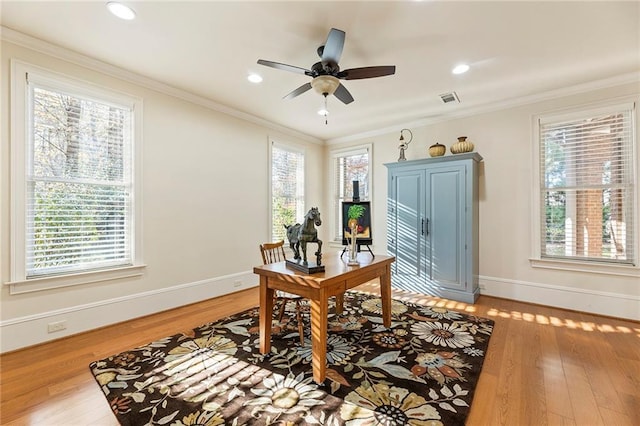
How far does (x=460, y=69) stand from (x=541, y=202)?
212cm

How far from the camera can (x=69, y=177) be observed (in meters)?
2.70

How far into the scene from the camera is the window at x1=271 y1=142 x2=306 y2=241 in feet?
16.1

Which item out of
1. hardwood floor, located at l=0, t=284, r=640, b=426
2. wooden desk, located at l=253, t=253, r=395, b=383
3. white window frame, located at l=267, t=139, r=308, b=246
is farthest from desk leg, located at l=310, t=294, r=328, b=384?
white window frame, located at l=267, t=139, r=308, b=246

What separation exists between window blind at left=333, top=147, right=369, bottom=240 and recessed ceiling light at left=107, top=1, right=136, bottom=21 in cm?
397

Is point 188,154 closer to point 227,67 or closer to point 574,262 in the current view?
point 227,67

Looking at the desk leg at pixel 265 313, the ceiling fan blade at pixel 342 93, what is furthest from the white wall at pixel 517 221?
the desk leg at pixel 265 313

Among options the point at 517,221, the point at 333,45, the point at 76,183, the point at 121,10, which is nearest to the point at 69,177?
the point at 76,183

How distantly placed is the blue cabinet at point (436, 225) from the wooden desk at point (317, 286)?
1.60 metres

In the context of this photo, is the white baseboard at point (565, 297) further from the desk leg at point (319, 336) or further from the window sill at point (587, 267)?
the desk leg at point (319, 336)

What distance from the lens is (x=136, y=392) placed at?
1830 mm

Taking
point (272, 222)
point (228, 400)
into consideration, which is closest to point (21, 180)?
point (228, 400)

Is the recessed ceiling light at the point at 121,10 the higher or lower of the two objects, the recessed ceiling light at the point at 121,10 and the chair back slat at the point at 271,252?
the higher

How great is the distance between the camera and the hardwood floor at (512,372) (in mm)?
1658

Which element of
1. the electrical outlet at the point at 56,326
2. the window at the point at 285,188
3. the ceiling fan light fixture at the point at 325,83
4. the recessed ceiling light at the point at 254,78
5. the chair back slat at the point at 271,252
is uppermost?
the recessed ceiling light at the point at 254,78
